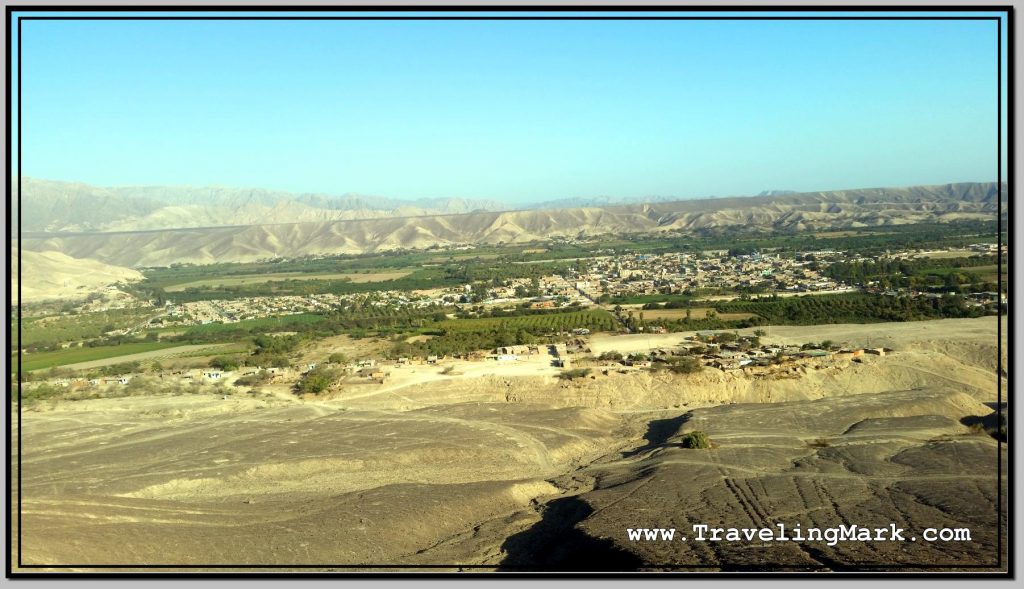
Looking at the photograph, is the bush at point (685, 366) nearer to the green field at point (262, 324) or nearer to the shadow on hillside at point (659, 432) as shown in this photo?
the shadow on hillside at point (659, 432)

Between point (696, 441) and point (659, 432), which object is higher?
point (696, 441)

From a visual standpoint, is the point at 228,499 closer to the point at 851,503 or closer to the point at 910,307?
the point at 851,503

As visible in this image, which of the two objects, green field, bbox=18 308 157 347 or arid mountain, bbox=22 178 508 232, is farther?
arid mountain, bbox=22 178 508 232

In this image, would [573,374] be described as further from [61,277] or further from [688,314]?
[61,277]

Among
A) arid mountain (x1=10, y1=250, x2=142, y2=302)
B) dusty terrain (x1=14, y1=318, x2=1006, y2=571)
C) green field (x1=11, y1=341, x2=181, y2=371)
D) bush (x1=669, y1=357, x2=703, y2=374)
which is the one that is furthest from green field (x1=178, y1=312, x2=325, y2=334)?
bush (x1=669, y1=357, x2=703, y2=374)


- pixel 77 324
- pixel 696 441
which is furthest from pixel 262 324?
pixel 696 441

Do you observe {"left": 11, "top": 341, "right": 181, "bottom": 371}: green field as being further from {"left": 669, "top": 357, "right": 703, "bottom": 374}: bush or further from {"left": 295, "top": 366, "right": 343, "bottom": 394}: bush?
{"left": 669, "top": 357, "right": 703, "bottom": 374}: bush
